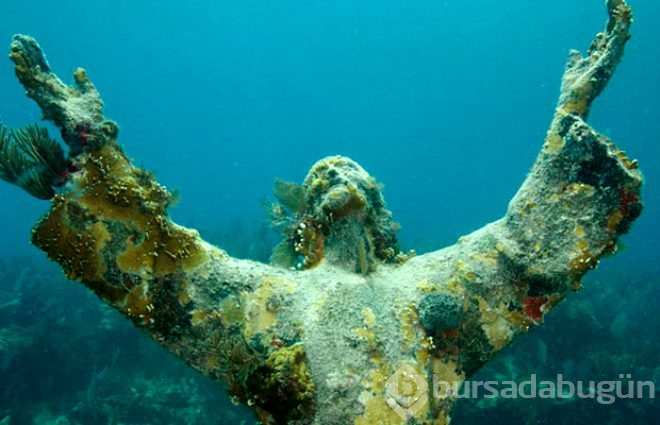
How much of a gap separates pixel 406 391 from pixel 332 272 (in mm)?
1189

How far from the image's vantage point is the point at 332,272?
3631 millimetres

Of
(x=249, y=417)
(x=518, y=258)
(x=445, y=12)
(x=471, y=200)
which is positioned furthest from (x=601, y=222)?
(x=445, y=12)

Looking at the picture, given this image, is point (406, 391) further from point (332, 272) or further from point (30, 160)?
point (30, 160)

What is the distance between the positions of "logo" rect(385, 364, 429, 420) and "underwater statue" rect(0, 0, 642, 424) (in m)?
0.01

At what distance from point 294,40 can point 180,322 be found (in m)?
121

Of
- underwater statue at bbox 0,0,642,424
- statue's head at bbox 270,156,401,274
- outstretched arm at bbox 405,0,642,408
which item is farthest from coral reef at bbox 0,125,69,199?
outstretched arm at bbox 405,0,642,408

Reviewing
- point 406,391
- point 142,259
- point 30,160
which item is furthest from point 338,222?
point 30,160

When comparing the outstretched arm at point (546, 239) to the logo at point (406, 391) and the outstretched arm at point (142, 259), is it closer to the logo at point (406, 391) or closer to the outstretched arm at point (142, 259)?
the logo at point (406, 391)

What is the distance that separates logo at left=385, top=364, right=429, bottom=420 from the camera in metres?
2.83

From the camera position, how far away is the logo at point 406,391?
9.30ft

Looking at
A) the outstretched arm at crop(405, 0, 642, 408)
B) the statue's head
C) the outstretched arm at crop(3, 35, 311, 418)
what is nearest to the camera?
the outstretched arm at crop(3, 35, 311, 418)

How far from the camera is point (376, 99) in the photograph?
4609 inches

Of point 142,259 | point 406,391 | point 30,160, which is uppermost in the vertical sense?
point 30,160

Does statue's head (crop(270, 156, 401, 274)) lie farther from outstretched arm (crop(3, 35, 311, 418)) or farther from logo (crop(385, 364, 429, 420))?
logo (crop(385, 364, 429, 420))
